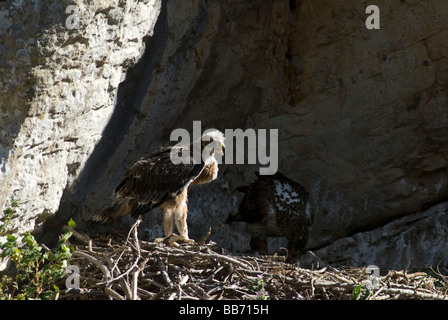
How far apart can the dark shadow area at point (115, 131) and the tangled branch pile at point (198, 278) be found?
257 millimetres

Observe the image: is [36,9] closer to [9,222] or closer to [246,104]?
[9,222]

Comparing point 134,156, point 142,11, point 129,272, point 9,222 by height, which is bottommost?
point 129,272

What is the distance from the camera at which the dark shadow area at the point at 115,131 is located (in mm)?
5539

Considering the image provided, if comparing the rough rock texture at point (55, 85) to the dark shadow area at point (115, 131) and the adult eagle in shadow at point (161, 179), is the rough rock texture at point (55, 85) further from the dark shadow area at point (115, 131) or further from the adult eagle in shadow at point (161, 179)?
the adult eagle in shadow at point (161, 179)

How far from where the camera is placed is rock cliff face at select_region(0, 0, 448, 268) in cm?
543

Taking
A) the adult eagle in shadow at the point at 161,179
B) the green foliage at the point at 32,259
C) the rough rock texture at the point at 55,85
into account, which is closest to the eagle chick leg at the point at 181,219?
the adult eagle in shadow at the point at 161,179

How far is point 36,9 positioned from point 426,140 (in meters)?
4.20

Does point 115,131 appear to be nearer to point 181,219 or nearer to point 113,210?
point 113,210

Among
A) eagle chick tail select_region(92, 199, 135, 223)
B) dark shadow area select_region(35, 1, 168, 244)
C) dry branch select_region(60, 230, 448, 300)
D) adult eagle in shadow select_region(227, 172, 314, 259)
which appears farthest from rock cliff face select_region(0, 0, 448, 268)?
dry branch select_region(60, 230, 448, 300)

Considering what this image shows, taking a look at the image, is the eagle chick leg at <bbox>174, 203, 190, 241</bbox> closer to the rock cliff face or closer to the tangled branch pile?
the tangled branch pile

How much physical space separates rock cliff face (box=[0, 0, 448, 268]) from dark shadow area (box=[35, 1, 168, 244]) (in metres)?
0.01

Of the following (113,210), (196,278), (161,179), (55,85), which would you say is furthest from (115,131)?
(196,278)

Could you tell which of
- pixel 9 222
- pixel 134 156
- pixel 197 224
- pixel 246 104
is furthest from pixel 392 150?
pixel 9 222

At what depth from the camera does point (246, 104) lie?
7203mm
